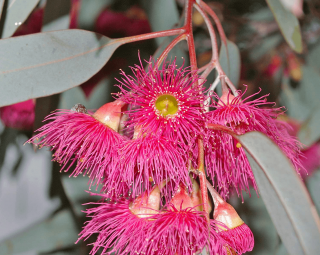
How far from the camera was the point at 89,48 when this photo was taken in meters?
0.54

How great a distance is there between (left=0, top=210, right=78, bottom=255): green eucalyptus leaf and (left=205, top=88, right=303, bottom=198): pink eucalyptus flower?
49 cm

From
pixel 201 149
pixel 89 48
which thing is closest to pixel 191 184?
pixel 201 149

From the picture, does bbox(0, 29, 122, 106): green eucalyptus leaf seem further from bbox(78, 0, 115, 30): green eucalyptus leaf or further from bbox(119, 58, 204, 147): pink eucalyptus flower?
bbox(78, 0, 115, 30): green eucalyptus leaf

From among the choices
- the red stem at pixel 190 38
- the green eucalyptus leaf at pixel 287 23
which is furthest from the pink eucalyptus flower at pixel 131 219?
the green eucalyptus leaf at pixel 287 23

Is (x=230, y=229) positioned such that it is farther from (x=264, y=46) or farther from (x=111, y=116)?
(x=264, y=46)

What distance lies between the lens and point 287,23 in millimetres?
513

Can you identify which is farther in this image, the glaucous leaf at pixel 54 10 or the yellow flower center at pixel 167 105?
the glaucous leaf at pixel 54 10

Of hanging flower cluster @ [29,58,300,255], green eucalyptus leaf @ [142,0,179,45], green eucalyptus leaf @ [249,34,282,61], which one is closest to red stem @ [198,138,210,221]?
hanging flower cluster @ [29,58,300,255]

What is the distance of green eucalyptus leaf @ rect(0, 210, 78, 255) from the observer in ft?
2.63

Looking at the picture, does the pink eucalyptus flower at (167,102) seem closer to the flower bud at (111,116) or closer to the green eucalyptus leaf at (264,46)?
the flower bud at (111,116)

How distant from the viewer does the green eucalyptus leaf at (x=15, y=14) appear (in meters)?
0.54

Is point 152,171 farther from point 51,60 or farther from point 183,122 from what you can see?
point 51,60

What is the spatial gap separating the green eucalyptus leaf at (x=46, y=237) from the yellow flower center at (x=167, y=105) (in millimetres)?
501

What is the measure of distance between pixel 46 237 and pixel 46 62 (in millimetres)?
560
